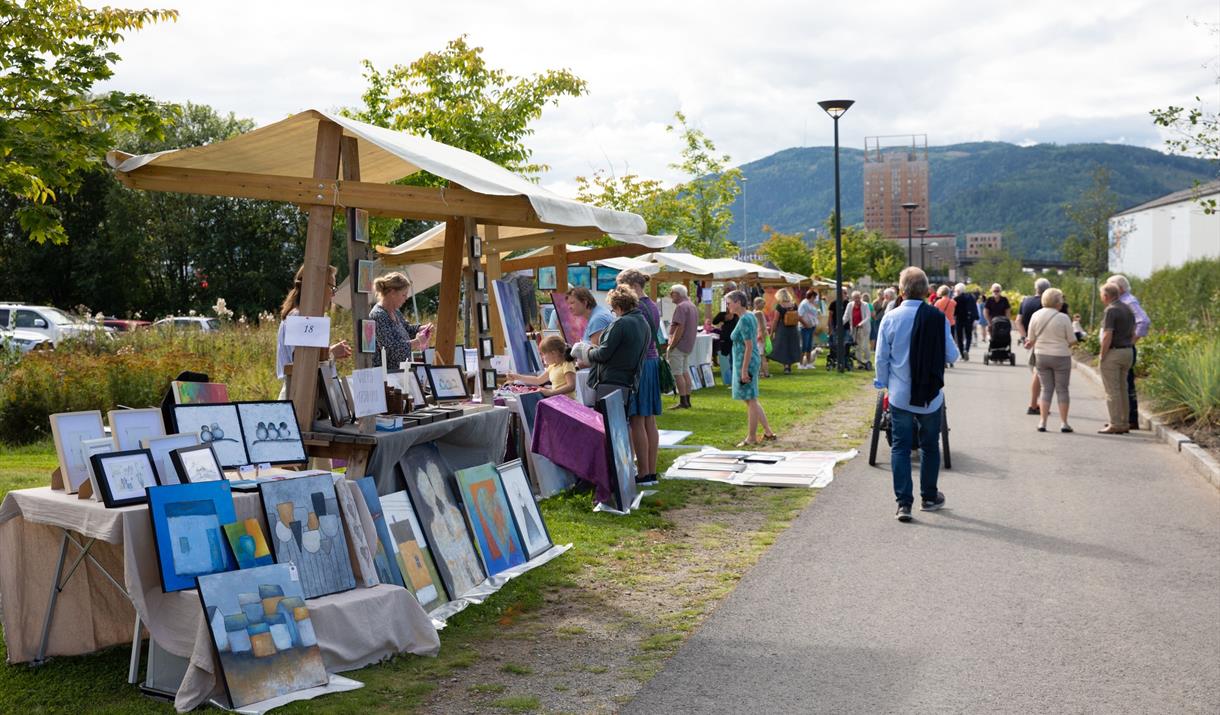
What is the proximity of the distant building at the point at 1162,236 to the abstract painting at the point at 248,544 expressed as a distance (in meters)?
55.2

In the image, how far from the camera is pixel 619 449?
9117 millimetres

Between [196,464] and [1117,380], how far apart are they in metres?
12.3

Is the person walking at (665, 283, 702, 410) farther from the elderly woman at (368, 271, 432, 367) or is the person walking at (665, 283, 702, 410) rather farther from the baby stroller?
the baby stroller

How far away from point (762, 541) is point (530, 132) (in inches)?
557

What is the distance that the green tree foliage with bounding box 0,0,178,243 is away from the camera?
930 cm

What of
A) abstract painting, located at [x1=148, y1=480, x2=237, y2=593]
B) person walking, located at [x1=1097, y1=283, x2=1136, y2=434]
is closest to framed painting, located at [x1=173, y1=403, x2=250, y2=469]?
abstract painting, located at [x1=148, y1=480, x2=237, y2=593]

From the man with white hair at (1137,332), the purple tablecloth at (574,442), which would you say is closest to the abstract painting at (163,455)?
the purple tablecloth at (574,442)

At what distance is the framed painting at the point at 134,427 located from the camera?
16.7 feet

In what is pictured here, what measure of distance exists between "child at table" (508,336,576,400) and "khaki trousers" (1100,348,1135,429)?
24.1ft

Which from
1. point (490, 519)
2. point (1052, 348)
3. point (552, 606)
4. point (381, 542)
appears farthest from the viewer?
point (1052, 348)

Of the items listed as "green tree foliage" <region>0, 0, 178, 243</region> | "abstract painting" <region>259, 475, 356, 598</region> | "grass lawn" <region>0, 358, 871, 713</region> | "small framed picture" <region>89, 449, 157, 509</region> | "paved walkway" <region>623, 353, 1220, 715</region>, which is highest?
"green tree foliage" <region>0, 0, 178, 243</region>

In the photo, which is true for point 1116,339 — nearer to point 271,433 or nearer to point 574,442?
point 574,442

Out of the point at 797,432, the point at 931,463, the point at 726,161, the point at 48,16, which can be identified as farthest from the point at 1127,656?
the point at 726,161

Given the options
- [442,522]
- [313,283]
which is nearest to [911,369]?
[442,522]
